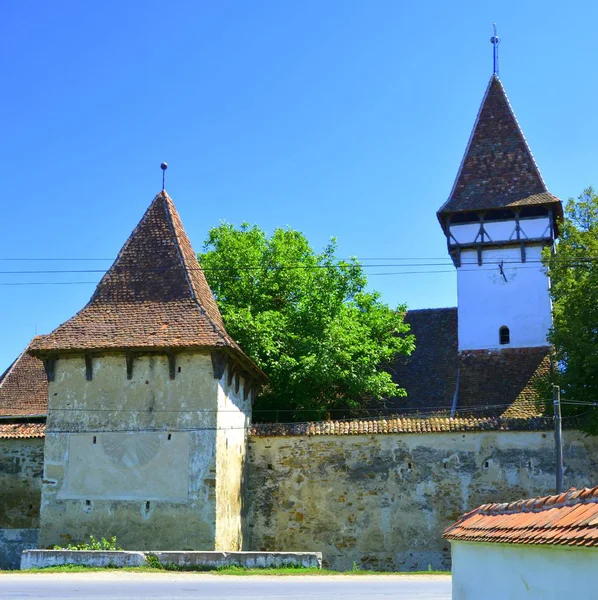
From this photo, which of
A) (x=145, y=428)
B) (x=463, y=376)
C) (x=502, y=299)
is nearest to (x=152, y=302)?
(x=145, y=428)

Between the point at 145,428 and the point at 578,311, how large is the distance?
11.1 m

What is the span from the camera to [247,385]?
912 inches

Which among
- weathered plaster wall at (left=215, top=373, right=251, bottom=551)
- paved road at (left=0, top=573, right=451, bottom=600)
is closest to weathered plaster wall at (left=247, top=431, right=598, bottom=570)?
weathered plaster wall at (left=215, top=373, right=251, bottom=551)

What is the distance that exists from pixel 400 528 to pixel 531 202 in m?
13.2

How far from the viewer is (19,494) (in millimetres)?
22359

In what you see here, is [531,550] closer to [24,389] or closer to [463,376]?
[463,376]

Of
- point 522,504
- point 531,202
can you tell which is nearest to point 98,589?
point 522,504

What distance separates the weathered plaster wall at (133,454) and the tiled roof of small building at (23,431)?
74.5 inches

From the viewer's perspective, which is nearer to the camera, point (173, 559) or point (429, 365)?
point (173, 559)

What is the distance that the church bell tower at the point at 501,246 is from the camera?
1134 inches

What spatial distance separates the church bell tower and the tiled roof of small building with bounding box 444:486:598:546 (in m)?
19.0

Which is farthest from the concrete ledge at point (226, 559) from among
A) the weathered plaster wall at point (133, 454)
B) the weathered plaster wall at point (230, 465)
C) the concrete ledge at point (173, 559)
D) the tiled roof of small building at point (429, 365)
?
the tiled roof of small building at point (429, 365)

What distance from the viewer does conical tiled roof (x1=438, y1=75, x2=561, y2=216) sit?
96.6ft

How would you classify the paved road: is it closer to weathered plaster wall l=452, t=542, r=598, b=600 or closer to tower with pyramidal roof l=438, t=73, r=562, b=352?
weathered plaster wall l=452, t=542, r=598, b=600
